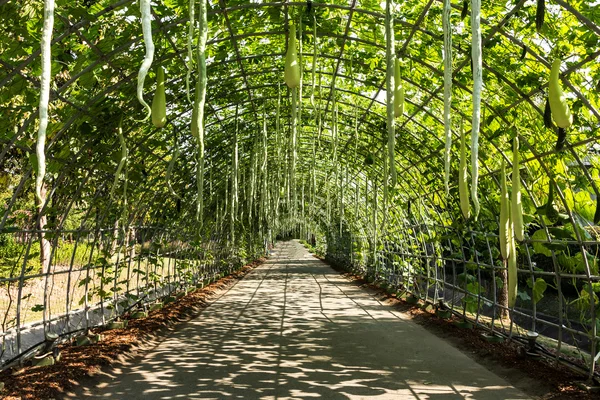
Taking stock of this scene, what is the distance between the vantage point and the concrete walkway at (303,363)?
17.5 feet

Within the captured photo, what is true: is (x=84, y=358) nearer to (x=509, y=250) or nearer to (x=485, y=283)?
(x=509, y=250)

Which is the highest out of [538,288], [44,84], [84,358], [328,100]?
[328,100]

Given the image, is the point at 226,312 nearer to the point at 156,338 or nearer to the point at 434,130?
the point at 156,338

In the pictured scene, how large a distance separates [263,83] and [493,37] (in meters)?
4.59

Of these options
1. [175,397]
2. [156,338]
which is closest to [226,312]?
[156,338]

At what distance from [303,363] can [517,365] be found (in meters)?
2.81

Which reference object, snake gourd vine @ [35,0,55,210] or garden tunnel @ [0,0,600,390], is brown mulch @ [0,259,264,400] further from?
snake gourd vine @ [35,0,55,210]

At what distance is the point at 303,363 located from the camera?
21.5 ft

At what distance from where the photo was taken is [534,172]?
634cm

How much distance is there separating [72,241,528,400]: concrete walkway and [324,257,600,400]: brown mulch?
0.71 ft

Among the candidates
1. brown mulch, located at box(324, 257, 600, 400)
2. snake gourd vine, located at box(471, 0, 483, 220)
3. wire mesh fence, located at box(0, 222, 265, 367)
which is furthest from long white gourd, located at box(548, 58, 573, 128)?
wire mesh fence, located at box(0, 222, 265, 367)

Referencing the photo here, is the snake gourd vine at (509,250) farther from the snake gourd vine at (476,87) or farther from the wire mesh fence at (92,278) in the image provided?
the wire mesh fence at (92,278)

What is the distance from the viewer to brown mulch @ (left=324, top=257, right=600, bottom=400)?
5.25 m

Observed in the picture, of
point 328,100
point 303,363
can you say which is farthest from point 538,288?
point 328,100
